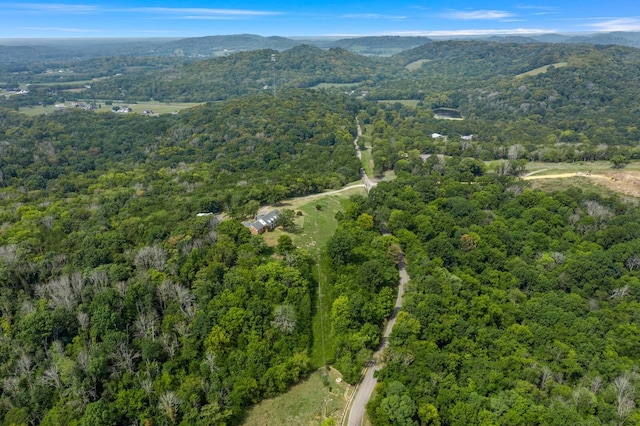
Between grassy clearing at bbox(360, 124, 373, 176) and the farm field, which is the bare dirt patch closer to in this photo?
grassy clearing at bbox(360, 124, 373, 176)

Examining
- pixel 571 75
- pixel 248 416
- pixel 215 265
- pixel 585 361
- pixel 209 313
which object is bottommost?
pixel 248 416

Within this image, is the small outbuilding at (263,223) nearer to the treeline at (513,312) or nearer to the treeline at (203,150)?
the treeline at (203,150)

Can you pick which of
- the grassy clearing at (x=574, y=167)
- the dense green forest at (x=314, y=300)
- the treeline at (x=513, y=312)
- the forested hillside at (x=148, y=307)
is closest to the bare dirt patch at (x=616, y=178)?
the grassy clearing at (x=574, y=167)

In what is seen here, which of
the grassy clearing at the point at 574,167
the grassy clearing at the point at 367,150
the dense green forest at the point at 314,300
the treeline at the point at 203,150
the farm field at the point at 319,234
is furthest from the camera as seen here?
the grassy clearing at the point at 367,150

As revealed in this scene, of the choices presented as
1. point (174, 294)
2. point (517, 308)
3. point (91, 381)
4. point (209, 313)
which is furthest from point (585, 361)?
point (91, 381)

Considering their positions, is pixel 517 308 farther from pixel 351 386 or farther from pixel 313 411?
pixel 313 411

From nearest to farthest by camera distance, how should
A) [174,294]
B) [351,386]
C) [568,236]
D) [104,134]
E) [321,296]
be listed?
[351,386] → [174,294] → [321,296] → [568,236] → [104,134]
